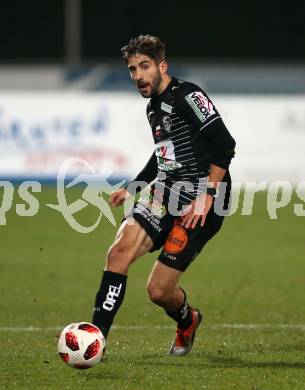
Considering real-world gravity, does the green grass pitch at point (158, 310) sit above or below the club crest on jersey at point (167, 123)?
below

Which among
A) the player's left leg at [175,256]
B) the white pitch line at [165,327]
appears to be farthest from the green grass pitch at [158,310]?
the player's left leg at [175,256]

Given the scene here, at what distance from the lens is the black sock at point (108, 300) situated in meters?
7.46

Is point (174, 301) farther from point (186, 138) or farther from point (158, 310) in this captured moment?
point (158, 310)

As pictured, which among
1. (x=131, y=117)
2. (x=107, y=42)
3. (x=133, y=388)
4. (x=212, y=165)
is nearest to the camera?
(x=133, y=388)

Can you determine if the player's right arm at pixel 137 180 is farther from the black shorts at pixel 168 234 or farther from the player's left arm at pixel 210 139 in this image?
the player's left arm at pixel 210 139

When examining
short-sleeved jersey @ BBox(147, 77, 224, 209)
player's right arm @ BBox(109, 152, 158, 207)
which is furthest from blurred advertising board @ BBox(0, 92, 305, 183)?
short-sleeved jersey @ BBox(147, 77, 224, 209)

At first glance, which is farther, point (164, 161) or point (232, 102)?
point (232, 102)

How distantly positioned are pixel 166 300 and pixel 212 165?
1.12 meters

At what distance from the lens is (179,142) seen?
798cm

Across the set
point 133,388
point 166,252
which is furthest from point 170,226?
point 133,388

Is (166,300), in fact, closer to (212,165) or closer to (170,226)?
(170,226)

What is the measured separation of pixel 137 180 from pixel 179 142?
0.57 meters

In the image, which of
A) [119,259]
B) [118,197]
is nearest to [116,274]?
[119,259]

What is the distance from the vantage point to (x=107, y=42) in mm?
31359
